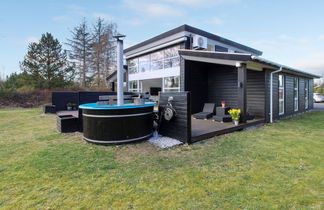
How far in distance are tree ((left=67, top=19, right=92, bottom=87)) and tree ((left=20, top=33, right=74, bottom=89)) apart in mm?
1985

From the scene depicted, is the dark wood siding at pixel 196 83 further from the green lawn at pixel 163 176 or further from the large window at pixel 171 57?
the green lawn at pixel 163 176

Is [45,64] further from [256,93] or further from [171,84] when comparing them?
[256,93]

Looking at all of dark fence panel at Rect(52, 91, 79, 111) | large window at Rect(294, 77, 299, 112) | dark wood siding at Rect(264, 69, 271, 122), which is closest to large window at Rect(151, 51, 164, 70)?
dark wood siding at Rect(264, 69, 271, 122)

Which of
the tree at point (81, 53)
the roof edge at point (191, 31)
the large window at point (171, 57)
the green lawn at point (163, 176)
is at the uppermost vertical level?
the tree at point (81, 53)

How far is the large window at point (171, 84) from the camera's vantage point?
9.13m

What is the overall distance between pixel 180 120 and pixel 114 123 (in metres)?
1.62

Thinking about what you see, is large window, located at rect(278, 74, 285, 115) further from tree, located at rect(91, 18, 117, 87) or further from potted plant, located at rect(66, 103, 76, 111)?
tree, located at rect(91, 18, 117, 87)

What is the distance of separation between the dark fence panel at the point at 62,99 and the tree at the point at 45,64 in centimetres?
889

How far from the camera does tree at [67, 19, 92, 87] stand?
21.4 metres

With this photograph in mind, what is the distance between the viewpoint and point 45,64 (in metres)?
18.8

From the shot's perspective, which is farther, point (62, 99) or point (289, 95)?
point (62, 99)

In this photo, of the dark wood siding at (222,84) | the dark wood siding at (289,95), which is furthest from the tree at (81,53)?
the dark wood siding at (289,95)

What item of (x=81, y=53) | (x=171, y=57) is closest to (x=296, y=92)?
(x=171, y=57)

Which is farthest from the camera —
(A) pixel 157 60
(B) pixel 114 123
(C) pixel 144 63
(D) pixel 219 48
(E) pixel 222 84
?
(C) pixel 144 63
